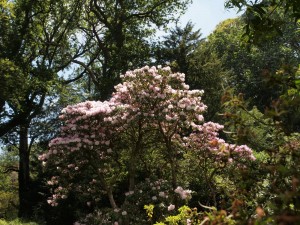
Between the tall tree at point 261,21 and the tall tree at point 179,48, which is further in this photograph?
the tall tree at point 179,48

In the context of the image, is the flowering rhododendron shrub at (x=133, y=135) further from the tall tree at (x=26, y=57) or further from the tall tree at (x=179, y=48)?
the tall tree at (x=179, y=48)

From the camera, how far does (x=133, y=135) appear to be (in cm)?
1036

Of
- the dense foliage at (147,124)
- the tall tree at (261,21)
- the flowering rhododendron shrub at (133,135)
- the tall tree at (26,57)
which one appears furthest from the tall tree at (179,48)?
the tall tree at (261,21)

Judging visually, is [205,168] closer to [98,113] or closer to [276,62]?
[98,113]

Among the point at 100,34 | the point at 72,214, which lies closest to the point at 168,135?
the point at 72,214

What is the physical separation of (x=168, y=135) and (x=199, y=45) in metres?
13.6

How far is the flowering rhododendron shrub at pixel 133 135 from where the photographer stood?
30.6ft

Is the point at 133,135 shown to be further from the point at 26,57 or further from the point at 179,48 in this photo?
the point at 179,48

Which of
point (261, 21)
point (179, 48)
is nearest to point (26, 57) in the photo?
point (179, 48)

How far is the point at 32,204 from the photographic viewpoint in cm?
1866

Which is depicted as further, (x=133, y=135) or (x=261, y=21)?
(x=133, y=135)

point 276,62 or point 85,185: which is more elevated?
point 276,62

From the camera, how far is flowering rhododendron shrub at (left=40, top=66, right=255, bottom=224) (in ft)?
30.6

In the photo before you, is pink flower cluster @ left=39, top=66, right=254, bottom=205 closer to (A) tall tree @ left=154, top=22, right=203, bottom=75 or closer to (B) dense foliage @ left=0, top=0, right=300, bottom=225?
(B) dense foliage @ left=0, top=0, right=300, bottom=225
